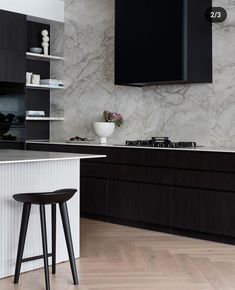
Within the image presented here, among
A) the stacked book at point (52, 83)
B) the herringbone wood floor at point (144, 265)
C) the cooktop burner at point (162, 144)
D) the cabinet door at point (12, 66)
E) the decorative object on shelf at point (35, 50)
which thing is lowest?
the herringbone wood floor at point (144, 265)

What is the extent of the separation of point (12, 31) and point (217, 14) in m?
2.43

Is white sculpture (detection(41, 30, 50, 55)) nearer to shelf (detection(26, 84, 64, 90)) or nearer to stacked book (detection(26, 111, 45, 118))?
shelf (detection(26, 84, 64, 90))

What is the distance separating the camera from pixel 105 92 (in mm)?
6230

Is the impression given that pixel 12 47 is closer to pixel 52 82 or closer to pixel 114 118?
pixel 52 82

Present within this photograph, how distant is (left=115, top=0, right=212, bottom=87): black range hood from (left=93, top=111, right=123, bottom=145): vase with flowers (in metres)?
0.50

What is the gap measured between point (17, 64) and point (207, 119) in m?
2.38

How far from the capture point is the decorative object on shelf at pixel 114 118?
234 inches

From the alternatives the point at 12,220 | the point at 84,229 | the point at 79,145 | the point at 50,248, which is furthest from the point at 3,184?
the point at 79,145

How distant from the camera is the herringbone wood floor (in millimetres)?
3338

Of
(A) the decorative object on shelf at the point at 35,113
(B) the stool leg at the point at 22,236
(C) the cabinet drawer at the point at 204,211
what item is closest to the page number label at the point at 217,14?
(C) the cabinet drawer at the point at 204,211

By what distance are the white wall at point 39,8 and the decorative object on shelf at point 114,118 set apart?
5.10 ft

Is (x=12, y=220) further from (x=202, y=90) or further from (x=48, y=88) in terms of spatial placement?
(x=48, y=88)

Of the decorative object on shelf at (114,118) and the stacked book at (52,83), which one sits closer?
the decorative object on shelf at (114,118)

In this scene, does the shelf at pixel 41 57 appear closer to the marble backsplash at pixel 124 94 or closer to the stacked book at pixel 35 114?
the marble backsplash at pixel 124 94
